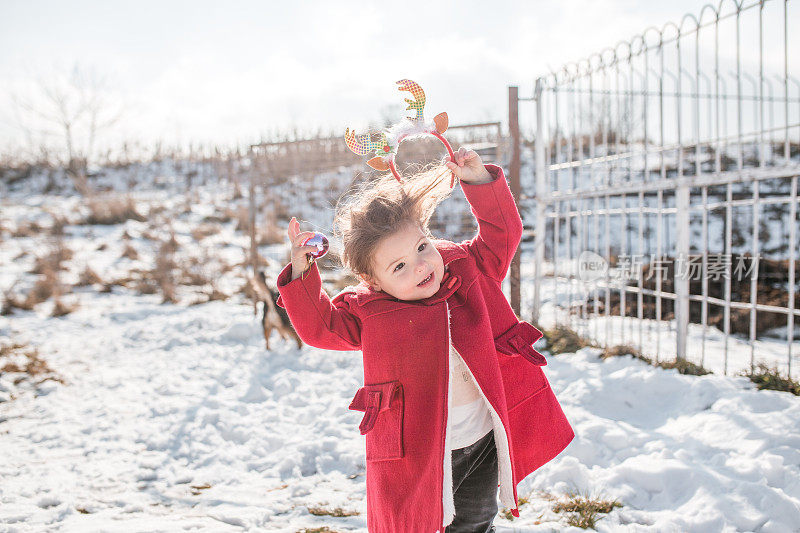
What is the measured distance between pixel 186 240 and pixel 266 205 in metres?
2.19

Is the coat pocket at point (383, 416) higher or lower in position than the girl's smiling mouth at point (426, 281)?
lower

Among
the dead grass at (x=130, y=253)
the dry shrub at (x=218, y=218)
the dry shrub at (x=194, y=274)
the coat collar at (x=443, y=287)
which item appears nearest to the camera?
the coat collar at (x=443, y=287)

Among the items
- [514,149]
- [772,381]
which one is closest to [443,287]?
[772,381]

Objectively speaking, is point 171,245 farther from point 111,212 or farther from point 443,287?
point 443,287

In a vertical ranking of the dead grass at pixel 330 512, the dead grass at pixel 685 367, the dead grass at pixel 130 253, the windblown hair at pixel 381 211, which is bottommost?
the dead grass at pixel 330 512

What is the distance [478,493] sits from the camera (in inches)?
68.2

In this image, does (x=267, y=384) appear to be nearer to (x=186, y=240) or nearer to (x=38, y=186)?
(x=186, y=240)

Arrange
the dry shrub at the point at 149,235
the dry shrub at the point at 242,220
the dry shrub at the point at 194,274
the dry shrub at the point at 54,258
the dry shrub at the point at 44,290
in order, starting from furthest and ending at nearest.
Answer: the dry shrub at the point at 242,220, the dry shrub at the point at 149,235, the dry shrub at the point at 54,258, the dry shrub at the point at 194,274, the dry shrub at the point at 44,290

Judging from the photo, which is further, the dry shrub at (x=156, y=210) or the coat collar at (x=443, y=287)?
the dry shrub at (x=156, y=210)

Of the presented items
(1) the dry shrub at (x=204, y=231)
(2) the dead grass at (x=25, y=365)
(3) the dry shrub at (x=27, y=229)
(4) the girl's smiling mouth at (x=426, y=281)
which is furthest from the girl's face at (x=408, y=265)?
(3) the dry shrub at (x=27, y=229)

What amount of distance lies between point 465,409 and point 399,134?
2.85 feet

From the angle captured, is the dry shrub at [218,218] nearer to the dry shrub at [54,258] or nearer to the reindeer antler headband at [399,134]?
the dry shrub at [54,258]

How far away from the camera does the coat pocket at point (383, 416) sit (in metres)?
1.54

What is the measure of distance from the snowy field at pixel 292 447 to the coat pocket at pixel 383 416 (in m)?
1.07
